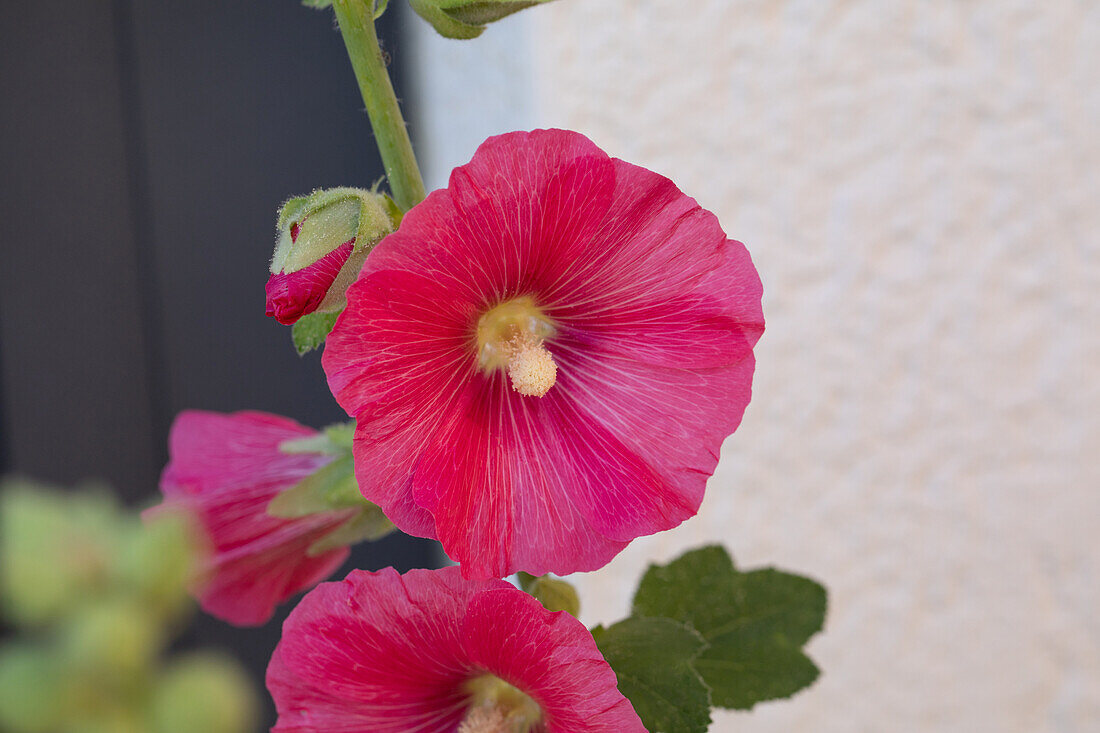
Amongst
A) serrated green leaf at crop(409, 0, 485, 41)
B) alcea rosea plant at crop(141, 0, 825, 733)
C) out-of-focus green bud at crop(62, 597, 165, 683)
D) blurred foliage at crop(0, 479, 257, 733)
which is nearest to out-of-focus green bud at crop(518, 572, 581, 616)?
alcea rosea plant at crop(141, 0, 825, 733)

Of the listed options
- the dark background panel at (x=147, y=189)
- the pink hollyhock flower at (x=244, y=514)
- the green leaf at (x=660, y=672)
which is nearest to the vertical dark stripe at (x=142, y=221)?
the dark background panel at (x=147, y=189)

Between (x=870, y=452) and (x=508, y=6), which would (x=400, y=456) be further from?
(x=870, y=452)

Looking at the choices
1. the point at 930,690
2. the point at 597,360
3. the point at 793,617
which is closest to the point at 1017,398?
the point at 930,690

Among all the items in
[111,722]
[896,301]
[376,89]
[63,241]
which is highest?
[896,301]

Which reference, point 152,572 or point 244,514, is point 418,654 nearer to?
point 244,514

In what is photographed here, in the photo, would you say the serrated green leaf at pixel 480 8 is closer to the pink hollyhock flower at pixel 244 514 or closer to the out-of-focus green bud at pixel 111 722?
the pink hollyhock flower at pixel 244 514

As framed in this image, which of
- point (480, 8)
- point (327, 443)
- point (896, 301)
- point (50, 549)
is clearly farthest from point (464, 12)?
point (50, 549)

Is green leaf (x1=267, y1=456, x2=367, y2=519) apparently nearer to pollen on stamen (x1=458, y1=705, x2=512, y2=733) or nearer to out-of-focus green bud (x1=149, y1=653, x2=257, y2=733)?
pollen on stamen (x1=458, y1=705, x2=512, y2=733)
